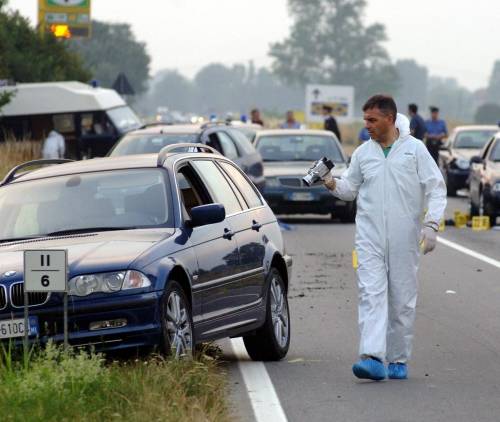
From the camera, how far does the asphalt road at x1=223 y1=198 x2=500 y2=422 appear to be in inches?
361

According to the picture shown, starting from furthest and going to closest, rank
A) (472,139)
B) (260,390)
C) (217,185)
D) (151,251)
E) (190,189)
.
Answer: (472,139) < (217,185) < (190,189) < (260,390) < (151,251)

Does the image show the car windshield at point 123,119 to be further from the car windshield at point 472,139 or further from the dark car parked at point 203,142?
the dark car parked at point 203,142

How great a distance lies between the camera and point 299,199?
26719mm

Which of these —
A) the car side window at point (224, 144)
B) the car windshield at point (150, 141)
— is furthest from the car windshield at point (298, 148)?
the car windshield at point (150, 141)

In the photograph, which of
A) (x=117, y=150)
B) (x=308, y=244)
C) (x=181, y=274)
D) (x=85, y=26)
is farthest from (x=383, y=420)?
(x=85, y=26)

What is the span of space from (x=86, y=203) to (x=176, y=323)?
1.42 metres

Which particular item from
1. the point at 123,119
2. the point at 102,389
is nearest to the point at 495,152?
the point at 123,119

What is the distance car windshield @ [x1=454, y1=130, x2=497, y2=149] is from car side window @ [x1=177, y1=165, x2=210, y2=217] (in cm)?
2561

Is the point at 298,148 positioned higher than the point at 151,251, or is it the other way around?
the point at 151,251

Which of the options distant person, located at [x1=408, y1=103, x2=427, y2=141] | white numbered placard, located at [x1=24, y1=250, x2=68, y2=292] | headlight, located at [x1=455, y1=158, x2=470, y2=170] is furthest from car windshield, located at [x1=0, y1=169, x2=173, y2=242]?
distant person, located at [x1=408, y1=103, x2=427, y2=141]

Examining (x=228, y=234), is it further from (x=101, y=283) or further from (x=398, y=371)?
(x=101, y=283)

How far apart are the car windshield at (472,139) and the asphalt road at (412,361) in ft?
53.6

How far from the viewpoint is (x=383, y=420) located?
8.73 metres

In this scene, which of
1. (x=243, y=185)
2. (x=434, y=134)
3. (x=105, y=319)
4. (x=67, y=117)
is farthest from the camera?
(x=67, y=117)
